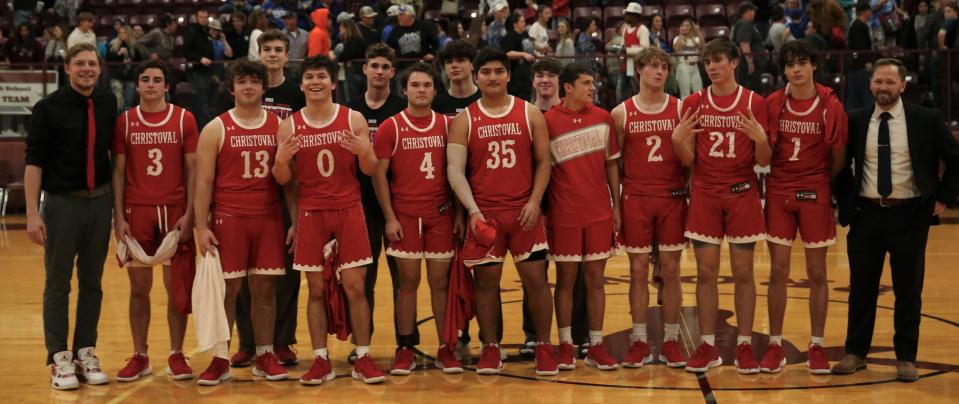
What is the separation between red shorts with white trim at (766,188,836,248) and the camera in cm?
652

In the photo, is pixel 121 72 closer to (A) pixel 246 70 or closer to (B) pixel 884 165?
(A) pixel 246 70

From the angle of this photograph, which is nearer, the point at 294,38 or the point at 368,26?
the point at 368,26

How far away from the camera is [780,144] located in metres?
6.59

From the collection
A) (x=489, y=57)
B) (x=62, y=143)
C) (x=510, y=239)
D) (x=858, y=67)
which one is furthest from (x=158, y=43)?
(x=510, y=239)

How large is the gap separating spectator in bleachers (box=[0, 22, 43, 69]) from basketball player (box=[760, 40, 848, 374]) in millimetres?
13234

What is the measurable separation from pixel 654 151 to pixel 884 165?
1.32 m

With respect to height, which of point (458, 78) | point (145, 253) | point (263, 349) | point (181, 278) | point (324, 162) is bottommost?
point (263, 349)

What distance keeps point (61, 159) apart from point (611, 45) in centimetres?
964

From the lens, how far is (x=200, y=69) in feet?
47.0

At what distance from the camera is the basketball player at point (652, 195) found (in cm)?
671

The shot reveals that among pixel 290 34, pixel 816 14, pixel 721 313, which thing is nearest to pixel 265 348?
pixel 721 313

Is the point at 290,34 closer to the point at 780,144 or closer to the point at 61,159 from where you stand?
the point at 61,159

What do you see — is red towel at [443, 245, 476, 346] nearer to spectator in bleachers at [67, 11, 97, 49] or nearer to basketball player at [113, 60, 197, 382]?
basketball player at [113, 60, 197, 382]

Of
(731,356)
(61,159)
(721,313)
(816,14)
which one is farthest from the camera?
(816,14)
